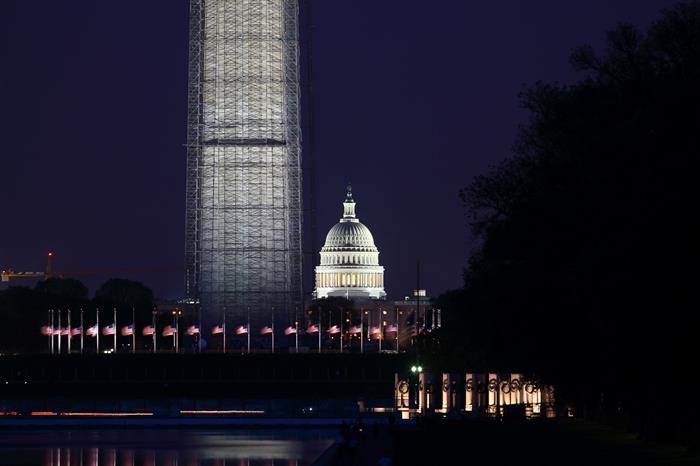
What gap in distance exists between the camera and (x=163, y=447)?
72.2 meters

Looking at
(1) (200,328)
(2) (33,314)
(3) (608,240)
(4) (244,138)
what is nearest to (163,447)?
(3) (608,240)

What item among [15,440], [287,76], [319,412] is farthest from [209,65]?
[15,440]

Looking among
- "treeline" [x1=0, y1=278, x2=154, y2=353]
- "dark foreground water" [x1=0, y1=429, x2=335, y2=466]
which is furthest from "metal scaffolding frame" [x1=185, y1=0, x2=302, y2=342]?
"dark foreground water" [x1=0, y1=429, x2=335, y2=466]

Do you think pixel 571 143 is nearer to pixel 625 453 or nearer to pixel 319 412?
pixel 625 453

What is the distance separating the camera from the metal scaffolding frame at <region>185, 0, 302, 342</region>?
159500 millimetres

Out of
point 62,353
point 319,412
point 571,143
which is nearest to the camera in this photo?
point 571,143

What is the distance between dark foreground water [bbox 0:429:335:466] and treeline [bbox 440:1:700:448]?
7.39 meters

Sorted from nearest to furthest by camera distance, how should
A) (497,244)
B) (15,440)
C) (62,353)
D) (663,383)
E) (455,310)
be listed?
(663,383) → (497,244) → (455,310) → (15,440) → (62,353)

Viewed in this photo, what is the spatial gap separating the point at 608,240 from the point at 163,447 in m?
27.2

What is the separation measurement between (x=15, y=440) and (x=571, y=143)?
30.1 metres

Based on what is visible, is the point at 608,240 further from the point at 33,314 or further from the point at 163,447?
the point at 33,314

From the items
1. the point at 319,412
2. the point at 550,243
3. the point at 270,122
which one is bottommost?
the point at 319,412

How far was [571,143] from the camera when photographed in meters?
56.3

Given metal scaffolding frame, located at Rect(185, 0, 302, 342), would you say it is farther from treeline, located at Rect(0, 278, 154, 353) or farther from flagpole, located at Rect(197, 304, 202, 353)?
treeline, located at Rect(0, 278, 154, 353)
